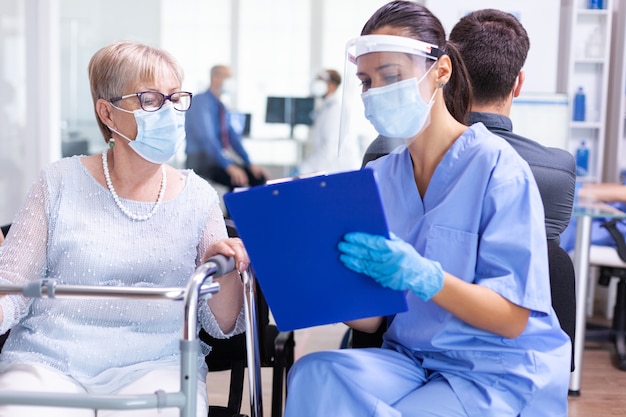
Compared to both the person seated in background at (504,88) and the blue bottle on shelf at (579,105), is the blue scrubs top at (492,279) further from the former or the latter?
the blue bottle on shelf at (579,105)

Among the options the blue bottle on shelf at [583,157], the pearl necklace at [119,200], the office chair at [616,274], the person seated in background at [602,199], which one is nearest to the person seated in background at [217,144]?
the blue bottle on shelf at [583,157]

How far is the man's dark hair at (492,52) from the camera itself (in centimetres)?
188

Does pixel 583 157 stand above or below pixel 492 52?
below

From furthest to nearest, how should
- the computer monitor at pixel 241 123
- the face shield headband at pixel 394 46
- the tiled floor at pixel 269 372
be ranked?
1. the computer monitor at pixel 241 123
2. the tiled floor at pixel 269 372
3. the face shield headband at pixel 394 46

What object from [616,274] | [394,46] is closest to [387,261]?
[394,46]

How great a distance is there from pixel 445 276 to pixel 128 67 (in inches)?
31.7

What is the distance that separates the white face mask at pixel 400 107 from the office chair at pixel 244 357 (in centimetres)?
50

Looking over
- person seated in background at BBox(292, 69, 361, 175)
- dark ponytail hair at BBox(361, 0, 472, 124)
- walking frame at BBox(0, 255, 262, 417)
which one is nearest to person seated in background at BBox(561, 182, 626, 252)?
dark ponytail hair at BBox(361, 0, 472, 124)

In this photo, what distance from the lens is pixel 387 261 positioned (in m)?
1.20

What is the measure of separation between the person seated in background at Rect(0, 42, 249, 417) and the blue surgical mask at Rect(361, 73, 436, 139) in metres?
0.38

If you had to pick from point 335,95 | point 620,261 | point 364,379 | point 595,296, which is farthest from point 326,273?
point 335,95

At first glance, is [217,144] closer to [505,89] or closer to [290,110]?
[290,110]

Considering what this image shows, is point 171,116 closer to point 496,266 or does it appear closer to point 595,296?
point 496,266

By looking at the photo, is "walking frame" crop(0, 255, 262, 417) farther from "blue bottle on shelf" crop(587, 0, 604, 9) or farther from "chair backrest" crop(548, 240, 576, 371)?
"blue bottle on shelf" crop(587, 0, 604, 9)
